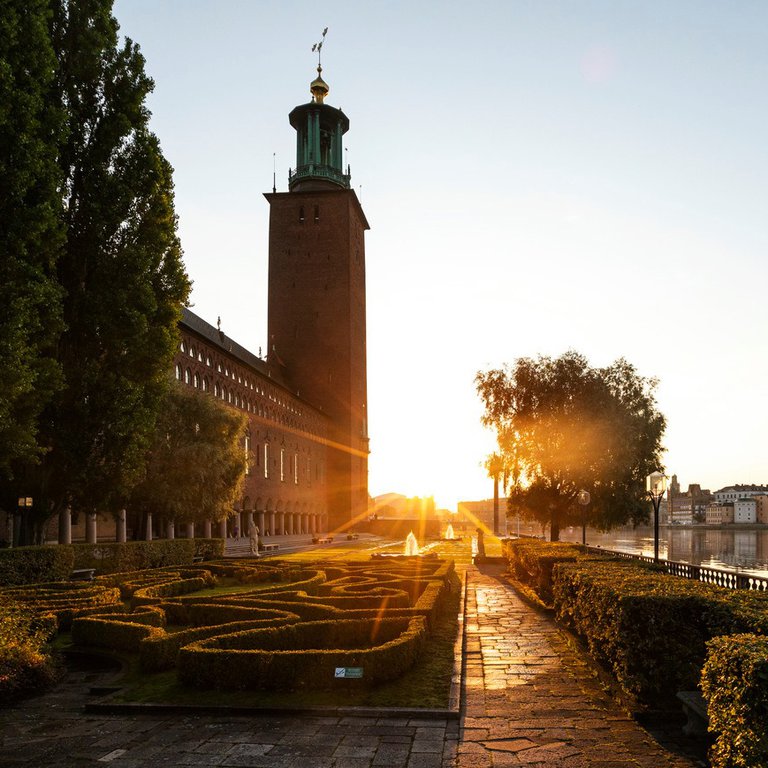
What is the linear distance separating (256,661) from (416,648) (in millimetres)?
2416

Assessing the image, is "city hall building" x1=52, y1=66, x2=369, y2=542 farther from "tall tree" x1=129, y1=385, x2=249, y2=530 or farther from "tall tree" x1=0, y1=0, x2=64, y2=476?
"tall tree" x1=0, y1=0, x2=64, y2=476

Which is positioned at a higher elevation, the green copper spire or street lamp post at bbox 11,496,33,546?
the green copper spire

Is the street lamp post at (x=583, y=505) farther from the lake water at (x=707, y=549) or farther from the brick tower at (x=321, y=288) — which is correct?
the brick tower at (x=321, y=288)

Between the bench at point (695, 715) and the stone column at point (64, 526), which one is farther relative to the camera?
the stone column at point (64, 526)

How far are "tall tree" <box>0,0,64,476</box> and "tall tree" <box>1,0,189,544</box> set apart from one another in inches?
94.9

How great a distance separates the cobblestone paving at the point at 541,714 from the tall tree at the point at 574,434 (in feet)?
71.0

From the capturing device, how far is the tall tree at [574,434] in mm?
34656

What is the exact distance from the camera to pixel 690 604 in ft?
28.0

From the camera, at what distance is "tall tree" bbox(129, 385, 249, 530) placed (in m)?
34.7

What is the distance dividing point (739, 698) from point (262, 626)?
7.56 metres

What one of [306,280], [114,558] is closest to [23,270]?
[114,558]

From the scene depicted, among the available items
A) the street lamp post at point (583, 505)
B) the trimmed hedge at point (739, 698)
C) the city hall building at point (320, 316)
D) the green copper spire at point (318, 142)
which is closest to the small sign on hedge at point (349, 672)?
the trimmed hedge at point (739, 698)

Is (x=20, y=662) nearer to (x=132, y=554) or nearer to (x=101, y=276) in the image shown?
(x=101, y=276)

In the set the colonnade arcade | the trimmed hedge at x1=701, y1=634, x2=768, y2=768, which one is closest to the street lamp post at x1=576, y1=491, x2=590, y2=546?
the colonnade arcade
